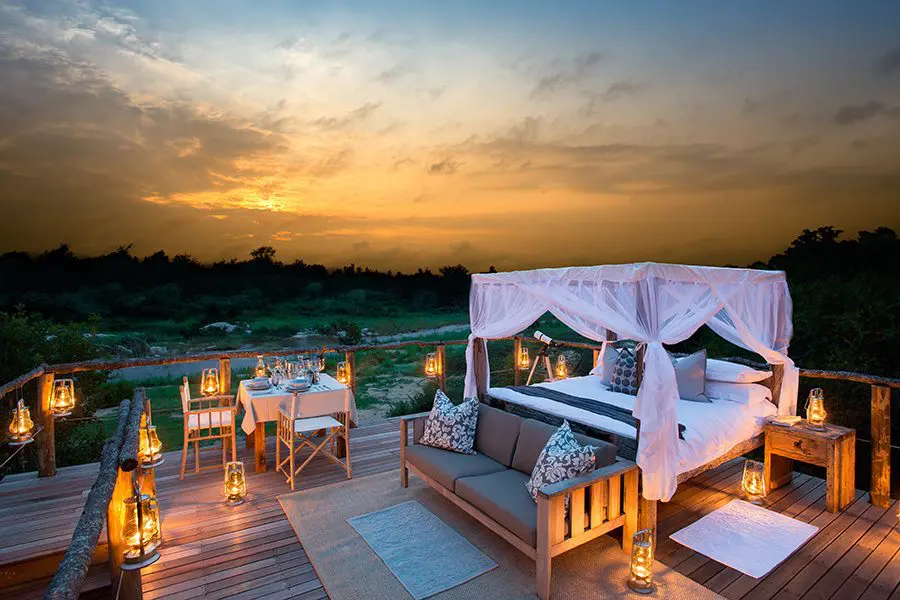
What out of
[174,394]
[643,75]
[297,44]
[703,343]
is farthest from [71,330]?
[703,343]

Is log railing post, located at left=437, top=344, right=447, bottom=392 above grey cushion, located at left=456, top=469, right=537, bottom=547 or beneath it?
above

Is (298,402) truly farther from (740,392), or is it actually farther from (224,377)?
(740,392)

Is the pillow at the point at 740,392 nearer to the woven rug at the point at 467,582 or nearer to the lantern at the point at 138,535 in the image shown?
the woven rug at the point at 467,582

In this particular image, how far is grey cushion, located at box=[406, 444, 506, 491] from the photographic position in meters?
3.71

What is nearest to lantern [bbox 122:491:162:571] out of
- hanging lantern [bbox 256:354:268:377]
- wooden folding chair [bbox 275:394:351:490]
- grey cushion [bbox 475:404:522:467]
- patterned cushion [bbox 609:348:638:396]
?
wooden folding chair [bbox 275:394:351:490]

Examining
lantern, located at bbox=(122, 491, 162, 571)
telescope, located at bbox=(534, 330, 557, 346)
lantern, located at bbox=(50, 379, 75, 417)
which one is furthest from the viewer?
telescope, located at bbox=(534, 330, 557, 346)

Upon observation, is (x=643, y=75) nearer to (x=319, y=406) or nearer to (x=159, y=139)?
(x=319, y=406)

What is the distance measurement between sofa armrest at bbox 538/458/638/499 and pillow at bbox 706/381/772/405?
6.20 ft

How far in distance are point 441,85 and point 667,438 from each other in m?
5.43

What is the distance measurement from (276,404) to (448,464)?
196 centimetres

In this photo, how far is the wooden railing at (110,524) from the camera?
1104 millimetres

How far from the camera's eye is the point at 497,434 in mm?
4039

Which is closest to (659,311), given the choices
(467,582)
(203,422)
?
(467,582)

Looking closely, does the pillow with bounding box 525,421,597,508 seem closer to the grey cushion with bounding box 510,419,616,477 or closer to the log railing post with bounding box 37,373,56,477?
the grey cushion with bounding box 510,419,616,477
